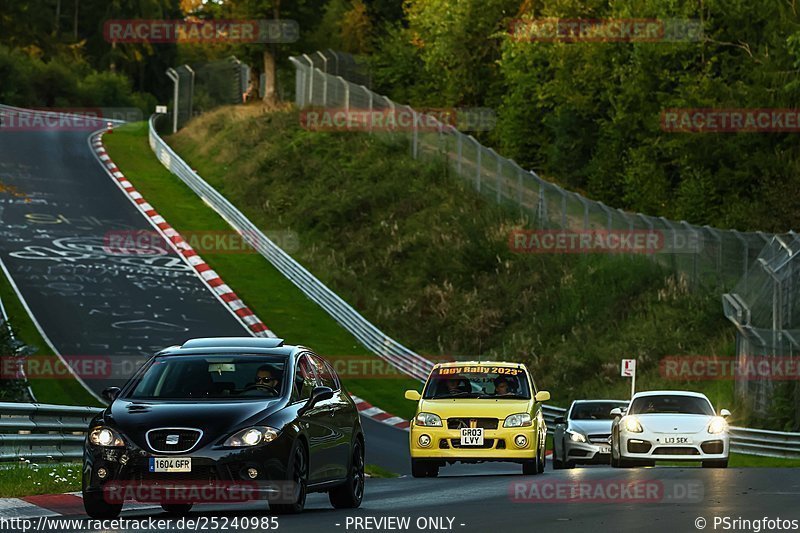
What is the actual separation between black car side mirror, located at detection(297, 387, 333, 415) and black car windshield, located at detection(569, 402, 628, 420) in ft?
46.7

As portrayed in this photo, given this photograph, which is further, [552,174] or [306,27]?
[306,27]

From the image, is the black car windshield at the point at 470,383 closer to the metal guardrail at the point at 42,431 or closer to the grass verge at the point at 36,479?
the metal guardrail at the point at 42,431

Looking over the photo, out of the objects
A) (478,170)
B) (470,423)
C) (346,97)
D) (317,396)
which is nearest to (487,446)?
(470,423)

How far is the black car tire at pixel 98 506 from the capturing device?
41.5 ft

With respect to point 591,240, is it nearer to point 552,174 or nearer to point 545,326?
point 545,326

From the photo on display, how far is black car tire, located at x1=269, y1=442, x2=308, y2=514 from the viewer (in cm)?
1295

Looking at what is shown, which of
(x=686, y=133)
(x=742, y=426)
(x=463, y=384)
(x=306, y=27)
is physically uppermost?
(x=306, y=27)

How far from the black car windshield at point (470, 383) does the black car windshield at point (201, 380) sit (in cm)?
763

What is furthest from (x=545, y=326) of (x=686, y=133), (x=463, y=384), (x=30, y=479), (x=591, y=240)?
(x=30, y=479)

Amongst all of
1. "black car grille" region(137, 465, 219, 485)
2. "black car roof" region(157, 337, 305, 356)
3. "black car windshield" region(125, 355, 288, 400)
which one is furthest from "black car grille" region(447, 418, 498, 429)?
"black car grille" region(137, 465, 219, 485)

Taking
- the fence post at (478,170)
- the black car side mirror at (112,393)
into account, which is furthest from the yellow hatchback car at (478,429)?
the fence post at (478,170)

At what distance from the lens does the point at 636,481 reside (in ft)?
61.7

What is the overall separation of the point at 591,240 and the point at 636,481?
2657cm

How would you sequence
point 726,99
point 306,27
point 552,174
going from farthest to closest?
1. point 306,27
2. point 552,174
3. point 726,99
